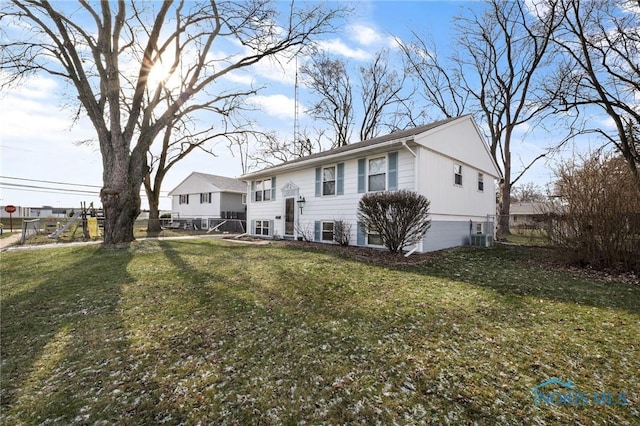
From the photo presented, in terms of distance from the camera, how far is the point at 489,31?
1975 cm

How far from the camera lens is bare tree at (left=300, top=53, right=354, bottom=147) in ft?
84.4

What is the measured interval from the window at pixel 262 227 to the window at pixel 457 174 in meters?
9.04

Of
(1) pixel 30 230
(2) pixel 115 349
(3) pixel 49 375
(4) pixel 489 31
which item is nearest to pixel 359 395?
(2) pixel 115 349

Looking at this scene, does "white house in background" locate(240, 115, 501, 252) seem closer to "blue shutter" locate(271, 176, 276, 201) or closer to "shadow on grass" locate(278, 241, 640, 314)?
"blue shutter" locate(271, 176, 276, 201)

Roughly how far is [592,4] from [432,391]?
17263mm

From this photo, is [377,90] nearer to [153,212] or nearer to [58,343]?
[153,212]

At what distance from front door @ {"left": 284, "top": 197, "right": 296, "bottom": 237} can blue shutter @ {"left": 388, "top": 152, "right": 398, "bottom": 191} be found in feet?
16.8

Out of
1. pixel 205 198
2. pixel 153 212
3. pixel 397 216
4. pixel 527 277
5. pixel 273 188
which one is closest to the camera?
pixel 527 277

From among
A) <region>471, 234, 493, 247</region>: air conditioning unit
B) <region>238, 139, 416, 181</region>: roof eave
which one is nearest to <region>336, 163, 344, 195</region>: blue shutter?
<region>238, 139, 416, 181</region>: roof eave

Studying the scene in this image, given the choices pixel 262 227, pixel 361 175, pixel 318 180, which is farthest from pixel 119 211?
pixel 361 175

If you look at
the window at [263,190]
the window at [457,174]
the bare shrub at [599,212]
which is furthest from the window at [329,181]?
the bare shrub at [599,212]

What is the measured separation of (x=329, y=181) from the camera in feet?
40.9

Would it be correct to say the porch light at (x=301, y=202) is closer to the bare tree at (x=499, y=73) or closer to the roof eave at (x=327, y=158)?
the roof eave at (x=327, y=158)

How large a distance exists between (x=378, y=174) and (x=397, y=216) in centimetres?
286
